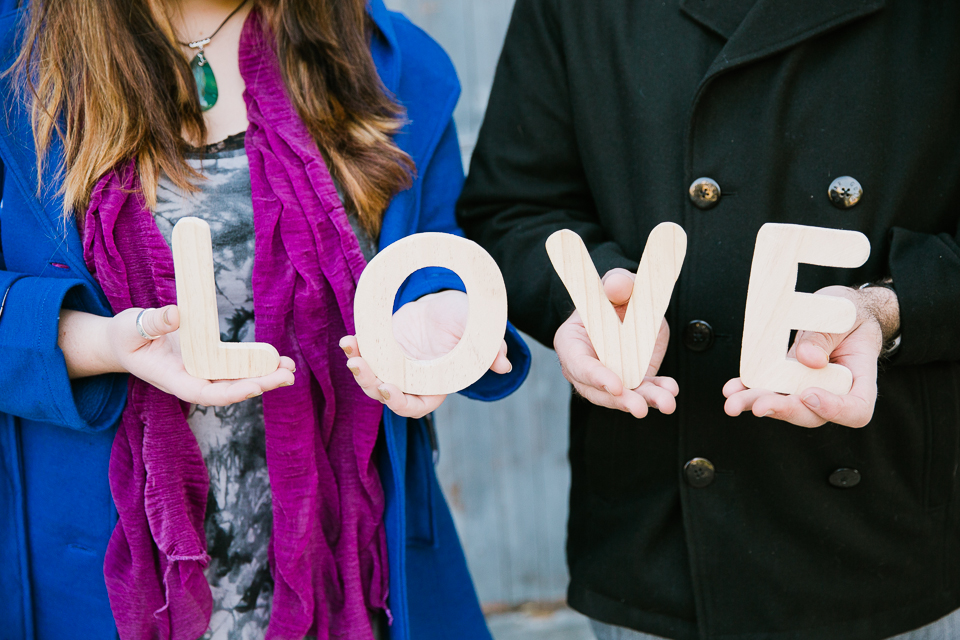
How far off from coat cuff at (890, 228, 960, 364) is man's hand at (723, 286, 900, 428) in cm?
3

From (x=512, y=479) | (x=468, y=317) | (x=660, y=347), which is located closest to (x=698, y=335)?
(x=660, y=347)

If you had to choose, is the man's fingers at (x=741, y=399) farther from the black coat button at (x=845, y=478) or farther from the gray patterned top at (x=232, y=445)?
the gray patterned top at (x=232, y=445)

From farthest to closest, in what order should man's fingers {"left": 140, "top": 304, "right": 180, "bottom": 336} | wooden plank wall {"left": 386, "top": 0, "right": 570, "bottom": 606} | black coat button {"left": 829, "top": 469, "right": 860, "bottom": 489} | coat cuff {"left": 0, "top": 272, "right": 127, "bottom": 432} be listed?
wooden plank wall {"left": 386, "top": 0, "right": 570, "bottom": 606}, black coat button {"left": 829, "top": 469, "right": 860, "bottom": 489}, coat cuff {"left": 0, "top": 272, "right": 127, "bottom": 432}, man's fingers {"left": 140, "top": 304, "right": 180, "bottom": 336}

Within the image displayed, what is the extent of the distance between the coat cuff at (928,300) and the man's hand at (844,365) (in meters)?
0.03

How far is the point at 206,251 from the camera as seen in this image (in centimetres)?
117

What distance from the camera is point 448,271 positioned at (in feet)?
5.06

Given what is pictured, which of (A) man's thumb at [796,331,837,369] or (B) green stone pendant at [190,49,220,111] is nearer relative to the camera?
(A) man's thumb at [796,331,837,369]

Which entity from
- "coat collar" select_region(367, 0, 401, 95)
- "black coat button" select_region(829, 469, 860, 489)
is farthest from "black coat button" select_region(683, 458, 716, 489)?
"coat collar" select_region(367, 0, 401, 95)

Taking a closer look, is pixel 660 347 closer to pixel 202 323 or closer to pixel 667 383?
pixel 667 383

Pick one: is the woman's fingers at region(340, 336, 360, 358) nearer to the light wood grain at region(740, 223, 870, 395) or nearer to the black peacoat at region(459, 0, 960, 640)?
the black peacoat at region(459, 0, 960, 640)

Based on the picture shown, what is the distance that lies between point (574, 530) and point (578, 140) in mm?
834

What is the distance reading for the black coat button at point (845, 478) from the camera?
145 cm

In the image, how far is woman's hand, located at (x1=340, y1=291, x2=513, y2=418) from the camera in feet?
4.26

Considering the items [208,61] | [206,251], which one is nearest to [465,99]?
[208,61]
